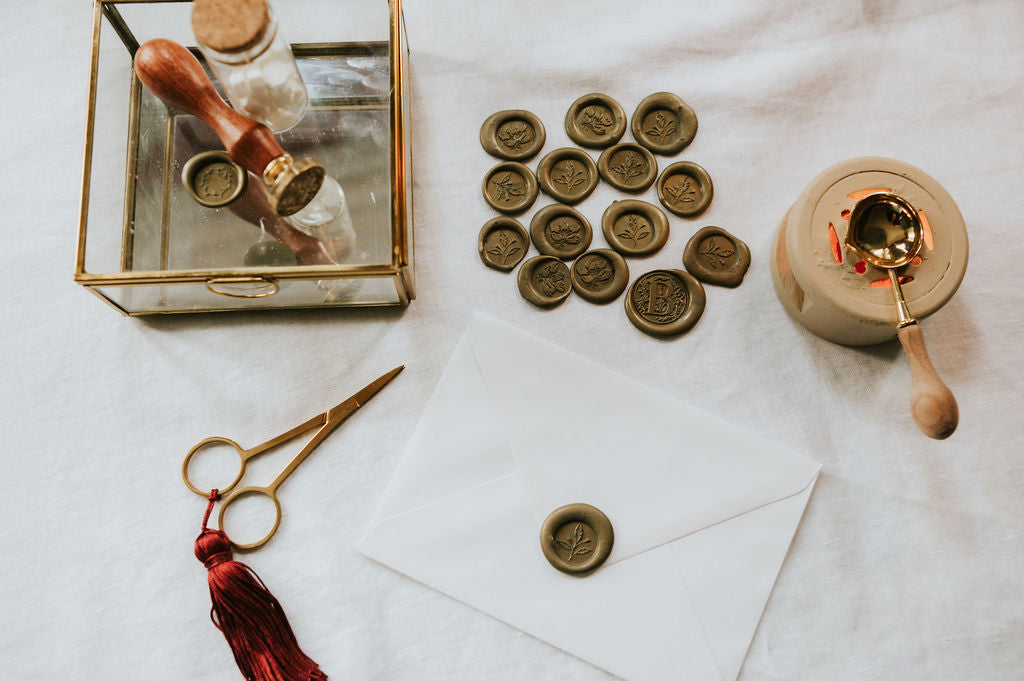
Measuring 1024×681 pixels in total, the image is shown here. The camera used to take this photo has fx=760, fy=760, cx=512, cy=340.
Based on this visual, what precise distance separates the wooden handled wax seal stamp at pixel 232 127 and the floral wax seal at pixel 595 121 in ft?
0.93

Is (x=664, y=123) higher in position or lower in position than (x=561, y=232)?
higher

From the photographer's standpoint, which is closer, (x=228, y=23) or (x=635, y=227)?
(x=228, y=23)

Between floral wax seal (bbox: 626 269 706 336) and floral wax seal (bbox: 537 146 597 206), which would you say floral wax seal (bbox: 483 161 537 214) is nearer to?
floral wax seal (bbox: 537 146 597 206)

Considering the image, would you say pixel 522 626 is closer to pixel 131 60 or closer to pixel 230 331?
pixel 230 331

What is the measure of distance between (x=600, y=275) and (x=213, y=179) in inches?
14.2

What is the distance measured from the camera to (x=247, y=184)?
2.11 feet

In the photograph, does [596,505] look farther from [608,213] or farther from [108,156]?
[108,156]

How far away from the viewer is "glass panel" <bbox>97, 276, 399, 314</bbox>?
2.21 ft

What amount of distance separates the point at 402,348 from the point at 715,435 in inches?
12.3

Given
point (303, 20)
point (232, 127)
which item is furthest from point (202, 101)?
point (303, 20)

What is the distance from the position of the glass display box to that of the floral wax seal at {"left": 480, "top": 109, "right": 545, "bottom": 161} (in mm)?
95

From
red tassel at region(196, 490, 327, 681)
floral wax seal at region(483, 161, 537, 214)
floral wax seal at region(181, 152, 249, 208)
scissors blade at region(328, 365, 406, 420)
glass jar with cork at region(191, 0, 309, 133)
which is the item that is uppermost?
glass jar with cork at region(191, 0, 309, 133)

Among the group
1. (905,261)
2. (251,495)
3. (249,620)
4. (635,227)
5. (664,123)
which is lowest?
(249,620)

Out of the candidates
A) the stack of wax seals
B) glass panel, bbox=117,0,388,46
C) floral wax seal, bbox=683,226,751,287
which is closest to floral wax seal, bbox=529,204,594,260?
the stack of wax seals
